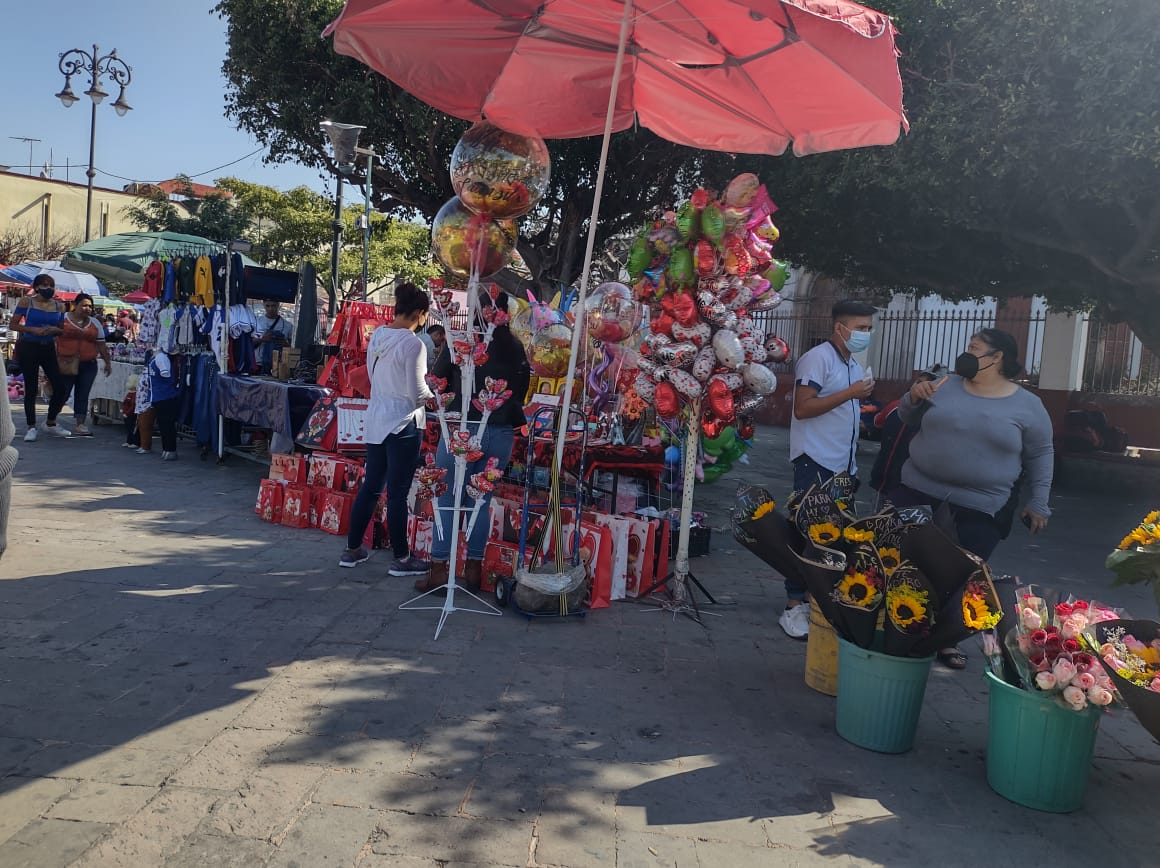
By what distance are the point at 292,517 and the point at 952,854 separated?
555 centimetres

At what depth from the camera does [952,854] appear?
111 inches

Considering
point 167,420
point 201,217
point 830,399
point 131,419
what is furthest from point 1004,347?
point 201,217

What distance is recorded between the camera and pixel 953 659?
4688 mm

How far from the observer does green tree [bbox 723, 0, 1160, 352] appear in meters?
7.36

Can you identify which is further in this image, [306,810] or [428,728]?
[428,728]

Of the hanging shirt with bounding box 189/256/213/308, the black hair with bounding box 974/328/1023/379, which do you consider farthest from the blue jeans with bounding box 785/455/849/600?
the hanging shirt with bounding box 189/256/213/308

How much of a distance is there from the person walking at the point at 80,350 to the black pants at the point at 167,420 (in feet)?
5.47

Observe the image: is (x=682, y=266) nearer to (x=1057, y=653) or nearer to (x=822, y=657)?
(x=822, y=657)

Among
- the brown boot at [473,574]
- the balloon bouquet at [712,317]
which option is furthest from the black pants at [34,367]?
the balloon bouquet at [712,317]

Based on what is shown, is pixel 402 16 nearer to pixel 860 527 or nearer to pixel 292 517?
pixel 860 527

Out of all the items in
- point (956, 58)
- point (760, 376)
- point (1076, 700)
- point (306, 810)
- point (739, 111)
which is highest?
point (956, 58)

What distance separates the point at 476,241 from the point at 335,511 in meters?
2.85

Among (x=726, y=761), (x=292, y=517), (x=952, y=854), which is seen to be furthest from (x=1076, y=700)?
(x=292, y=517)

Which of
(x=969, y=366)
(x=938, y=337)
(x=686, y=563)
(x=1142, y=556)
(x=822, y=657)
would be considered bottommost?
(x=822, y=657)
